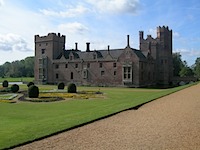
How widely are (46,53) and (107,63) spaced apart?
50.9 feet

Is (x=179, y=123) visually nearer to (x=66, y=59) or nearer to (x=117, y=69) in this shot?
(x=117, y=69)

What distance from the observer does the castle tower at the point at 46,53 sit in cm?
5794

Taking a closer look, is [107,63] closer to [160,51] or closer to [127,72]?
[127,72]

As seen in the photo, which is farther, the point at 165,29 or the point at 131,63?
the point at 165,29

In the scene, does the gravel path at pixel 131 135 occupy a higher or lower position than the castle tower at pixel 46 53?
lower

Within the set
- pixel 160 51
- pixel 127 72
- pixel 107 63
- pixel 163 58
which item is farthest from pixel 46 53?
pixel 163 58

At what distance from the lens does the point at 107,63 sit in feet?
168

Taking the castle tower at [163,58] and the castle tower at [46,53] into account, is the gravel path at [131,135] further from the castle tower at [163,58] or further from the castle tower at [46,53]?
the castle tower at [46,53]

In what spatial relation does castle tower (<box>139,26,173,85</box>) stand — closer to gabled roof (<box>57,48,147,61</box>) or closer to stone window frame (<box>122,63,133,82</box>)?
gabled roof (<box>57,48,147,61</box>)

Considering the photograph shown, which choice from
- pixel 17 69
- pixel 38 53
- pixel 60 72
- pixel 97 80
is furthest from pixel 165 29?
pixel 17 69

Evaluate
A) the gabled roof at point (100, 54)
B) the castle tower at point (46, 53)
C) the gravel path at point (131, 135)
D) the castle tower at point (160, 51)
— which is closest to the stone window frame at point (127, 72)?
the gabled roof at point (100, 54)

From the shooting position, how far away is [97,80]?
52094mm

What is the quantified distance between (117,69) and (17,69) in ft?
218

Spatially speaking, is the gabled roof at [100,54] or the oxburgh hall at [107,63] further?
the gabled roof at [100,54]
